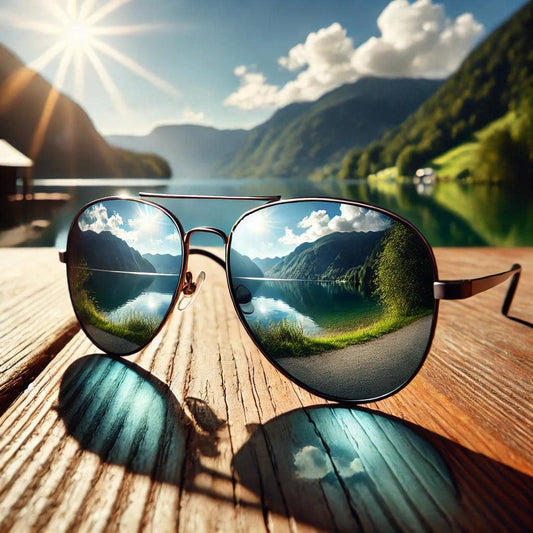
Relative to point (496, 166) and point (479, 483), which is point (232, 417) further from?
point (496, 166)

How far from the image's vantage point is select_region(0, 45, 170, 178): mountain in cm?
3772

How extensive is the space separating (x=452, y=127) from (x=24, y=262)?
43196mm

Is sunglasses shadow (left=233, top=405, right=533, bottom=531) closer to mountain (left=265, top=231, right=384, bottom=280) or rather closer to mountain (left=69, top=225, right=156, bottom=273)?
mountain (left=265, top=231, right=384, bottom=280)

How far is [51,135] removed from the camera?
40.2 meters

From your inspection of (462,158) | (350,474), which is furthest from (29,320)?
(462,158)

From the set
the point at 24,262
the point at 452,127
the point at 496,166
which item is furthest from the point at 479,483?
the point at 452,127

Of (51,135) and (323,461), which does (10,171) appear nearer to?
(323,461)

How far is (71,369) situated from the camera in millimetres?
536

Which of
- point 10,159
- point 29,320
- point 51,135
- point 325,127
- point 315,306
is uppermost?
point 325,127

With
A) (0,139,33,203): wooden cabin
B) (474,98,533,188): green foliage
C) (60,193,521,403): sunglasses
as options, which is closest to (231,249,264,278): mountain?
(60,193,521,403): sunglasses

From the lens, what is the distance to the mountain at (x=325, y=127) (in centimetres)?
6084

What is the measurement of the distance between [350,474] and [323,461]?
1.1 inches

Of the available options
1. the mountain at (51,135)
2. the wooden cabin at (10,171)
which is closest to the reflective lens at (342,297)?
the wooden cabin at (10,171)

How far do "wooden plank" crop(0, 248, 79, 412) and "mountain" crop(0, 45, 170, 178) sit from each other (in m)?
41.0
